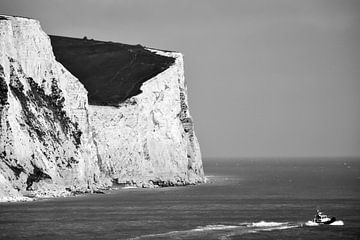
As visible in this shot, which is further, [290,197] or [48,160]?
[290,197]

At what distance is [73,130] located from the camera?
108 m

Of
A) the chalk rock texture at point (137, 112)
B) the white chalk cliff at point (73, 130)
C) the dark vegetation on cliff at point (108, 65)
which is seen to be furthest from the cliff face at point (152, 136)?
the dark vegetation on cliff at point (108, 65)

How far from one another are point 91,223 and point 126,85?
52.8 metres

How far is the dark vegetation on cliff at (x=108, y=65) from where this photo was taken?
12662cm

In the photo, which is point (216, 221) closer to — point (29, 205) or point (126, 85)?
point (29, 205)

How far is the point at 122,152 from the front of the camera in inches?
4700

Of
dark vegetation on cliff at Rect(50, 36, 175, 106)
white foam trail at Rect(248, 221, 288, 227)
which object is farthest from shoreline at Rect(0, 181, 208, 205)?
white foam trail at Rect(248, 221, 288, 227)

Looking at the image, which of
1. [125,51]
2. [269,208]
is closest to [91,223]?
[269,208]

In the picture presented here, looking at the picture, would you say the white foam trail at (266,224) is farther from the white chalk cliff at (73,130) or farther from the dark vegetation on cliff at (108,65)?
the dark vegetation on cliff at (108,65)

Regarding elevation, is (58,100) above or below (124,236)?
above

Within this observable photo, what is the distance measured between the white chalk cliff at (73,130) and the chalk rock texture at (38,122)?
0.11m

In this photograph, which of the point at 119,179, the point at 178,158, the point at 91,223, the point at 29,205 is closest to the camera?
the point at 91,223

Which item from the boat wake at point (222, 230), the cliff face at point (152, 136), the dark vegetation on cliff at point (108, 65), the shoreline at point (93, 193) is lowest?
the boat wake at point (222, 230)

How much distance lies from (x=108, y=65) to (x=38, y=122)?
→ 3548 centimetres
